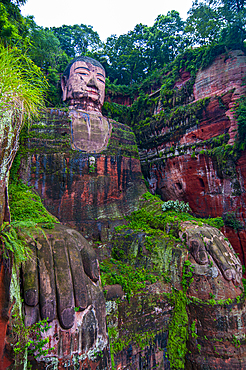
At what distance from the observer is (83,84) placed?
10.7m

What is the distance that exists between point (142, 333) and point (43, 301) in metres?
3.76

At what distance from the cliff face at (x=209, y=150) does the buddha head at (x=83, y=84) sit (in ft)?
15.7

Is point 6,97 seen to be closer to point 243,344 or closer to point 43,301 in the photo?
point 43,301

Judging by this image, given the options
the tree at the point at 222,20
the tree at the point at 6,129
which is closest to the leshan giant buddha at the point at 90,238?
the tree at the point at 6,129

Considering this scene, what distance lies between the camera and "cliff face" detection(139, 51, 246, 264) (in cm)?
1040

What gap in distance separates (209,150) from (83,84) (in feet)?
23.6

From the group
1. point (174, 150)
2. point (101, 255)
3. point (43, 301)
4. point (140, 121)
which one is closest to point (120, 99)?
point (140, 121)

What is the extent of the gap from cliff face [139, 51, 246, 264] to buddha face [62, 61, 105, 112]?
15.6ft

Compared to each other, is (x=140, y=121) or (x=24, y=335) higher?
(x=140, y=121)

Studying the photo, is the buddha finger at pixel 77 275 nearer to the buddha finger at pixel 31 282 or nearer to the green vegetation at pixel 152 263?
the buddha finger at pixel 31 282

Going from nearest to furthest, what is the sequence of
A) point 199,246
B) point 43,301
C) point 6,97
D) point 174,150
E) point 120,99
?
point 6,97 → point 43,301 → point 199,246 → point 174,150 → point 120,99

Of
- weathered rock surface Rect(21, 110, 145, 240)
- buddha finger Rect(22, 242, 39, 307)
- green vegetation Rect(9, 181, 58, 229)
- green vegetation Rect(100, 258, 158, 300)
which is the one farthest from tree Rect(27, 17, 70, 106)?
buddha finger Rect(22, 242, 39, 307)

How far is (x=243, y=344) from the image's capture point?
22.1 ft

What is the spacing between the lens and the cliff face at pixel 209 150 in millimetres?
10398
